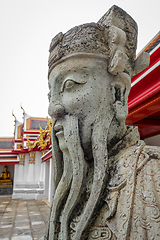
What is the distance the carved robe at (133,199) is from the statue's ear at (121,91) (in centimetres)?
27

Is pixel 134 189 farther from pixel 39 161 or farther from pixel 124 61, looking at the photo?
pixel 39 161

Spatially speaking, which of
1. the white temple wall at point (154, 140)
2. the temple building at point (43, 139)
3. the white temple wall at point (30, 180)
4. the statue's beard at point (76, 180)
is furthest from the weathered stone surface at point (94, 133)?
the white temple wall at point (30, 180)

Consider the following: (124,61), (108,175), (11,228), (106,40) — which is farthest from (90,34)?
(11,228)

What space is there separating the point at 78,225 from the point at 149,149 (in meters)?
0.58

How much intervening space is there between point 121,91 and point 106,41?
351mm

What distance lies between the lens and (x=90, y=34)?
1.23 m

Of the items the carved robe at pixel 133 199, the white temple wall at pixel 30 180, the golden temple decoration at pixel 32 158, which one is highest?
the golden temple decoration at pixel 32 158

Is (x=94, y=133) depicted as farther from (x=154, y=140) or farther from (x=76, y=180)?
(x=154, y=140)

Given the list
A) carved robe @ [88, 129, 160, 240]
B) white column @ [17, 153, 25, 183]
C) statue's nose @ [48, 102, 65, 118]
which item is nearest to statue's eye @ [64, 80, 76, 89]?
statue's nose @ [48, 102, 65, 118]

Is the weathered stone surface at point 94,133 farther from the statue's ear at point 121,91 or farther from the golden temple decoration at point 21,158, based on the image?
the golden temple decoration at point 21,158

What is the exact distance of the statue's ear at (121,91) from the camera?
1242 millimetres

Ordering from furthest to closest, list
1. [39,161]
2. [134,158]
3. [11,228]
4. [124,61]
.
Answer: [39,161], [11,228], [124,61], [134,158]

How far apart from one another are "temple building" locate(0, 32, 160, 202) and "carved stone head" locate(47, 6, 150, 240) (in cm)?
114

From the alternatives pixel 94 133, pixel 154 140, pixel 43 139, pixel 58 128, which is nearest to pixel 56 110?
pixel 58 128
